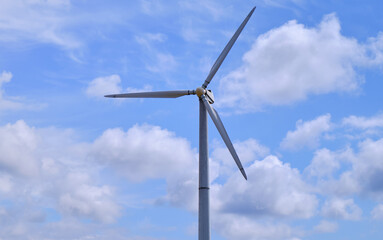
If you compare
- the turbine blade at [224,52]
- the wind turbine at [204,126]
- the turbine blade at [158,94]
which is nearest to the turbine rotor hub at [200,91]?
the wind turbine at [204,126]

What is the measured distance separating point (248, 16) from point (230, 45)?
11.1ft

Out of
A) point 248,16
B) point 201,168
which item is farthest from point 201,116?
point 248,16

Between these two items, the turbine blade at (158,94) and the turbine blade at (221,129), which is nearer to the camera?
the turbine blade at (221,129)

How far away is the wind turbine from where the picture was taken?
37438 millimetres

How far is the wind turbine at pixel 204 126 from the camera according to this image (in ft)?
123

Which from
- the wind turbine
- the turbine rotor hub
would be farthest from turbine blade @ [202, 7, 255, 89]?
the turbine rotor hub

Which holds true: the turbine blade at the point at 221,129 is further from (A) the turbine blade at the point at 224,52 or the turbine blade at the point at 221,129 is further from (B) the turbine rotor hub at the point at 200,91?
(A) the turbine blade at the point at 224,52

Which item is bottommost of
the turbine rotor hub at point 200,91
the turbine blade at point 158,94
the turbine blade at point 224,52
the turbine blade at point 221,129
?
the turbine blade at point 221,129

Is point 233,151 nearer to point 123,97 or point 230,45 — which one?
point 230,45

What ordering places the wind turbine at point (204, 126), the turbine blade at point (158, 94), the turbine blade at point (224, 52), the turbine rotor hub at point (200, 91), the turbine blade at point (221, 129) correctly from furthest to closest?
the turbine blade at point (224, 52) < the turbine blade at point (158, 94) < the turbine rotor hub at point (200, 91) < the turbine blade at point (221, 129) < the wind turbine at point (204, 126)

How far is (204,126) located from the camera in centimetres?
4025

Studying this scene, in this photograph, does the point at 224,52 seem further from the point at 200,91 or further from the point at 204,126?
the point at 204,126

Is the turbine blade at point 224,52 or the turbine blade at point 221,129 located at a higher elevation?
the turbine blade at point 224,52

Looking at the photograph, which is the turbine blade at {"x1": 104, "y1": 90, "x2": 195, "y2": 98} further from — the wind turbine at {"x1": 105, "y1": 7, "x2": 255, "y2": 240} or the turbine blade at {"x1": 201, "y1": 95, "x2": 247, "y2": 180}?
the turbine blade at {"x1": 201, "y1": 95, "x2": 247, "y2": 180}
